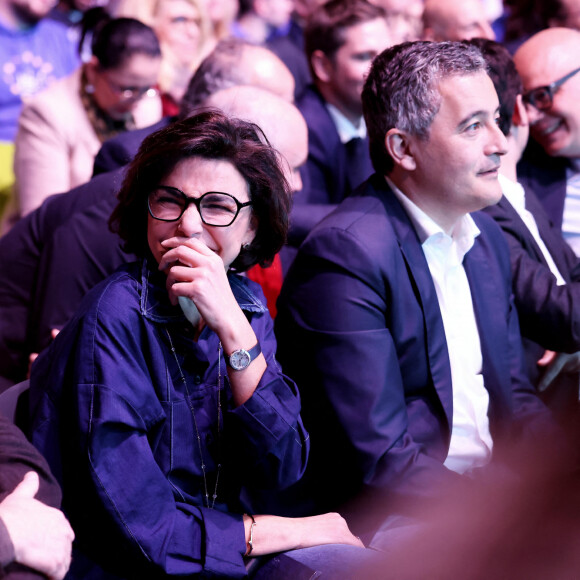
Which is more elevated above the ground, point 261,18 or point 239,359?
point 261,18

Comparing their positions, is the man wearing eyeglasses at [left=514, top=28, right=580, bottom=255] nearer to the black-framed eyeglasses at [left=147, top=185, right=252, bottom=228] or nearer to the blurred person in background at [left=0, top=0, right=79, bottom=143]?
the black-framed eyeglasses at [left=147, top=185, right=252, bottom=228]

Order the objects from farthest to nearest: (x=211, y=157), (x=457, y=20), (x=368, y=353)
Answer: (x=457, y=20) < (x=368, y=353) < (x=211, y=157)

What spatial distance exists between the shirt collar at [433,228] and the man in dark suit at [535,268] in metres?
0.30

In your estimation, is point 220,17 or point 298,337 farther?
point 220,17

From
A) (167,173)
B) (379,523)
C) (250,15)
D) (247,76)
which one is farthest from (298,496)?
(250,15)

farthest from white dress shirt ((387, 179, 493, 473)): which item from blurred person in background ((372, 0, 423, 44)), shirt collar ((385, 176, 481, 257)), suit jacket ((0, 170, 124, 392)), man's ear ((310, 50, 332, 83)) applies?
blurred person in background ((372, 0, 423, 44))

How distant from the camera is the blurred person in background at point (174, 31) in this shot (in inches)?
157

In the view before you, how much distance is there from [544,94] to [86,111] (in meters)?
1.71

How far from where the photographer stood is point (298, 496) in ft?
6.36

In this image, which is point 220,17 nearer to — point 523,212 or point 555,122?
point 555,122

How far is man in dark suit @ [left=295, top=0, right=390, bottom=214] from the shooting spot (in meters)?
3.23

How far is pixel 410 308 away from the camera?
1939mm

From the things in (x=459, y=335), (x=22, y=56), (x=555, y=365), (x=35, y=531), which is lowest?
(x=555, y=365)

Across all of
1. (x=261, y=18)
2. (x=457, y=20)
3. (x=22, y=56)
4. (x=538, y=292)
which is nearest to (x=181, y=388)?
(x=538, y=292)
